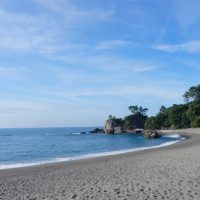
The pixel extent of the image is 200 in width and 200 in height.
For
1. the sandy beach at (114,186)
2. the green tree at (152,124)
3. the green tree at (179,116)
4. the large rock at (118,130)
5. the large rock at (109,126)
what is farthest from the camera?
the large rock at (109,126)

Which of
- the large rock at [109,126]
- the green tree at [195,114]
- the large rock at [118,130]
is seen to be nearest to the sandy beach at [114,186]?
the green tree at [195,114]

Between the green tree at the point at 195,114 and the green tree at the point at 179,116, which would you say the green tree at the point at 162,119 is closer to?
the green tree at the point at 179,116

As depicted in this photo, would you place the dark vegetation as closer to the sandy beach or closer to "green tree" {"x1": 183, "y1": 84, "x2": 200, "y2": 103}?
"green tree" {"x1": 183, "y1": 84, "x2": 200, "y2": 103}

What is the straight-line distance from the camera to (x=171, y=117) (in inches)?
4914

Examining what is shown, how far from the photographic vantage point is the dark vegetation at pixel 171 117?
10868cm

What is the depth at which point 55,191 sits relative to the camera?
599 inches

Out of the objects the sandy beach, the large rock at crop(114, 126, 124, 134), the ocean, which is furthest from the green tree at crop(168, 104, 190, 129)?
the sandy beach

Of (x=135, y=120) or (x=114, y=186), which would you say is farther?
(x=135, y=120)

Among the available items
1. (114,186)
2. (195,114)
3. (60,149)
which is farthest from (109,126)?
(114,186)

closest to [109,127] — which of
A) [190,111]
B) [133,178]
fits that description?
[190,111]

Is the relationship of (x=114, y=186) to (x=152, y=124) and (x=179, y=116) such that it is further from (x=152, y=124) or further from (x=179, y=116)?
(x=152, y=124)

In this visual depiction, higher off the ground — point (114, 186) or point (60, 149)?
point (60, 149)

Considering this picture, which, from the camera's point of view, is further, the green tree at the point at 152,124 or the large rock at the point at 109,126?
the large rock at the point at 109,126

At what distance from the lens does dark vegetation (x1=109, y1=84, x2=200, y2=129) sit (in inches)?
4279
